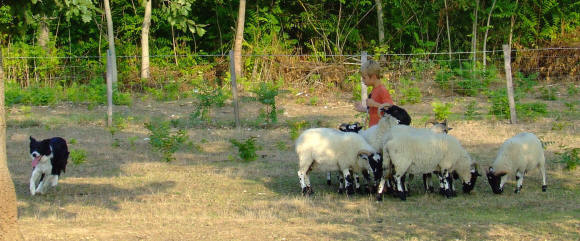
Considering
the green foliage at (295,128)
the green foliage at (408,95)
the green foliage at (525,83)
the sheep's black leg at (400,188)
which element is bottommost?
the sheep's black leg at (400,188)

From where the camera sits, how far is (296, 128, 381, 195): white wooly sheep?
9.16 meters

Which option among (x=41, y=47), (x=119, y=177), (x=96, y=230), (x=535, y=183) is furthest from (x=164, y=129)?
(x=41, y=47)

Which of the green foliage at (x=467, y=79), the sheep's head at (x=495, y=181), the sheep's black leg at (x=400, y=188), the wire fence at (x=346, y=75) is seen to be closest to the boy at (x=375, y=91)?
the sheep's black leg at (x=400, y=188)

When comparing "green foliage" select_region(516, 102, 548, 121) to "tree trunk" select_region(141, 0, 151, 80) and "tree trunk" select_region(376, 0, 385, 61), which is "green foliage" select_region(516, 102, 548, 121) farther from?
"tree trunk" select_region(141, 0, 151, 80)

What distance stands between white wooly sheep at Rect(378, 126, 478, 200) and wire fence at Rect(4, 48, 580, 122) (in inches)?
303

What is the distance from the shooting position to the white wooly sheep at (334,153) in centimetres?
916

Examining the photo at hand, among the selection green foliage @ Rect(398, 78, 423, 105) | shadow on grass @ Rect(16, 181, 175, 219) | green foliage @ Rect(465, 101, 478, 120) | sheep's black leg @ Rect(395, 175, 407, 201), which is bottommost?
shadow on grass @ Rect(16, 181, 175, 219)

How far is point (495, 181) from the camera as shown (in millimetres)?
9484

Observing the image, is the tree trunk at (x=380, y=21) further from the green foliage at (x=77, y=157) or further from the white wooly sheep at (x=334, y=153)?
the white wooly sheep at (x=334, y=153)

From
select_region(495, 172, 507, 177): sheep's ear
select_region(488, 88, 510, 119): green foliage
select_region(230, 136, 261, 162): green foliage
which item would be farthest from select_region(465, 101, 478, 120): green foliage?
select_region(495, 172, 507, 177): sheep's ear

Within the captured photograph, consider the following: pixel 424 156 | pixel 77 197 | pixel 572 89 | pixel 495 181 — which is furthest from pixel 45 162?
pixel 572 89

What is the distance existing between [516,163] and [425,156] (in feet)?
4.64

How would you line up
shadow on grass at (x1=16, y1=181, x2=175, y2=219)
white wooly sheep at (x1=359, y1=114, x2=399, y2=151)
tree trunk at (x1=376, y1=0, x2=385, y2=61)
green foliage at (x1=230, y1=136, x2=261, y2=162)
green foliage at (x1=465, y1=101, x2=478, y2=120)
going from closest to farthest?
shadow on grass at (x1=16, y1=181, x2=175, y2=219), white wooly sheep at (x1=359, y1=114, x2=399, y2=151), green foliage at (x1=230, y1=136, x2=261, y2=162), green foliage at (x1=465, y1=101, x2=478, y2=120), tree trunk at (x1=376, y1=0, x2=385, y2=61)

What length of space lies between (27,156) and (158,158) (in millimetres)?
2256
